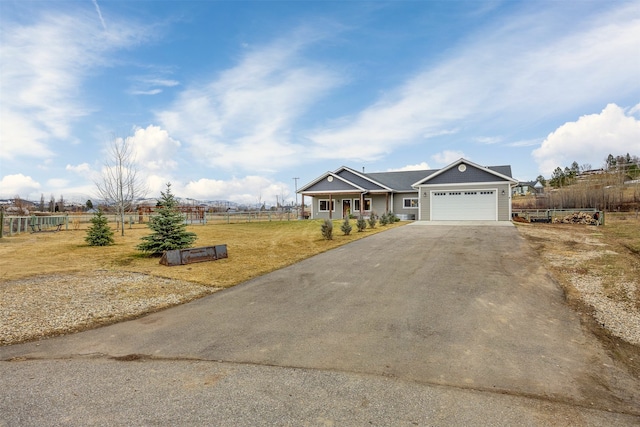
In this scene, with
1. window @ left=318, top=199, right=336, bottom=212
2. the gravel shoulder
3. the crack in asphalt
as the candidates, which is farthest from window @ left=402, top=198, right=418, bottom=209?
the crack in asphalt

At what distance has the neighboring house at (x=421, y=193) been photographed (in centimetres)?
2344

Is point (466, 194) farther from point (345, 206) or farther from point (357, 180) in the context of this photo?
point (345, 206)

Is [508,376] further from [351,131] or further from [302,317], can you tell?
[351,131]

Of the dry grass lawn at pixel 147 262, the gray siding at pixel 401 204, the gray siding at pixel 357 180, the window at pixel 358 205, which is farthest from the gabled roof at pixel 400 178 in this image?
the dry grass lawn at pixel 147 262

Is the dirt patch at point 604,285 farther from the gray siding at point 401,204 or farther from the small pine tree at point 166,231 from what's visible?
the gray siding at point 401,204

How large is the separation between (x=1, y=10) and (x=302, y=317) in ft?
43.9

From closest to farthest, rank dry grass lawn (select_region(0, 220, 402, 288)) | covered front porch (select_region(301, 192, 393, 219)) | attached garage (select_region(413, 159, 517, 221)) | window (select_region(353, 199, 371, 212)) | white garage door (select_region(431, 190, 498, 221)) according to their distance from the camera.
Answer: dry grass lawn (select_region(0, 220, 402, 288)), attached garage (select_region(413, 159, 517, 221)), white garage door (select_region(431, 190, 498, 221)), covered front porch (select_region(301, 192, 393, 219)), window (select_region(353, 199, 371, 212))

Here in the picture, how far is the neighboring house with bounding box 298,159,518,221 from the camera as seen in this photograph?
23.4 m

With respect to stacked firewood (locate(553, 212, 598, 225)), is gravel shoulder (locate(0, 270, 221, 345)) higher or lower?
lower

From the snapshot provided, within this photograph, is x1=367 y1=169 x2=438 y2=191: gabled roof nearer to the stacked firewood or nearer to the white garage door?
the white garage door

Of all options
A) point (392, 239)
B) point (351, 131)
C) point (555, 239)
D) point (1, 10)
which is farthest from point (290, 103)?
point (555, 239)

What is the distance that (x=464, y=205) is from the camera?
24.0m

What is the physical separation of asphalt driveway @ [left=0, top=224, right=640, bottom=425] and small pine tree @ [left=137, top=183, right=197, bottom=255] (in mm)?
5459

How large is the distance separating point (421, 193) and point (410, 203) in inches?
190
